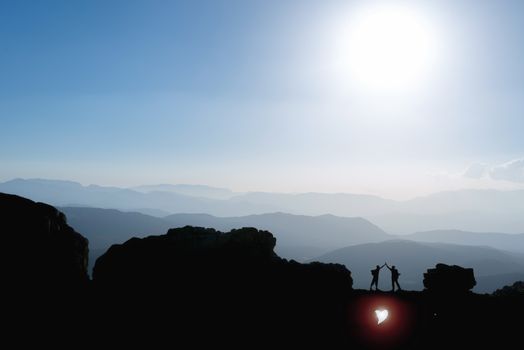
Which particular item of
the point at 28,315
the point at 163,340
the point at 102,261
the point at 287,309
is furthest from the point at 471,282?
the point at 28,315

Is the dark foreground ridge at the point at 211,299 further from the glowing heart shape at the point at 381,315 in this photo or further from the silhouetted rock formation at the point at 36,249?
the glowing heart shape at the point at 381,315

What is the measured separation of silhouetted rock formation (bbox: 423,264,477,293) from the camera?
41.2 m

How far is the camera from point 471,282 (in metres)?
41.5

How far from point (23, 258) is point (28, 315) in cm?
505

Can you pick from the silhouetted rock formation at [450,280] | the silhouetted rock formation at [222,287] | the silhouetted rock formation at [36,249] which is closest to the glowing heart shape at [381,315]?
the silhouetted rock formation at [222,287]

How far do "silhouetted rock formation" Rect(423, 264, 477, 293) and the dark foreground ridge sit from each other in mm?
110

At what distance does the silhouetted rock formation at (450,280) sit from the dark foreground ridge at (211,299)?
110 millimetres

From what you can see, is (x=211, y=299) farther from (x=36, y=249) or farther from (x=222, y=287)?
(x=36, y=249)

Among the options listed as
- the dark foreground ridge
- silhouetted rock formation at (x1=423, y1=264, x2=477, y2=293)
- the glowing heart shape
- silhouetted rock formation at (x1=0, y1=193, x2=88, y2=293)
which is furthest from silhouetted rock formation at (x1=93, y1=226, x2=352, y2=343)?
silhouetted rock formation at (x1=423, y1=264, x2=477, y2=293)

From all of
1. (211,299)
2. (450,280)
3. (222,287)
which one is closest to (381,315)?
(450,280)

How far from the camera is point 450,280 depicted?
4147 centimetres

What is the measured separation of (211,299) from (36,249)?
55.5 ft

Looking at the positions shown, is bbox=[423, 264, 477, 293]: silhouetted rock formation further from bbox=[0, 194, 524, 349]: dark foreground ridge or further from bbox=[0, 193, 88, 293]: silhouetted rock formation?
bbox=[0, 193, 88, 293]: silhouetted rock formation

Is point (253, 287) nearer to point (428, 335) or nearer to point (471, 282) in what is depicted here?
point (428, 335)
